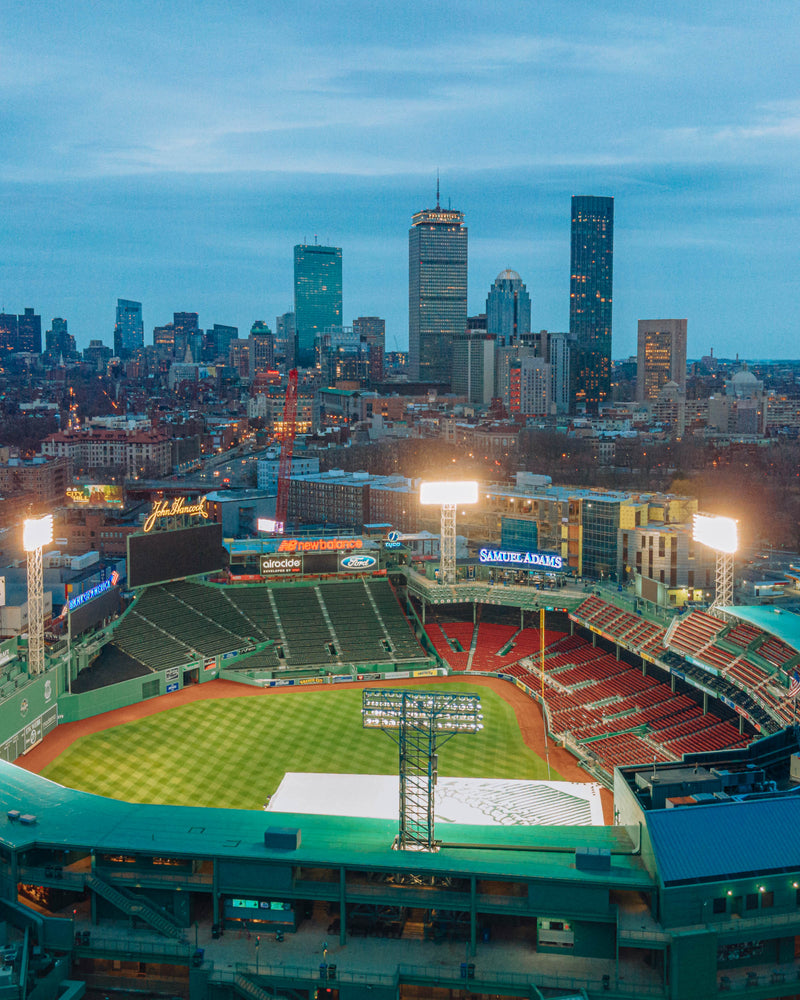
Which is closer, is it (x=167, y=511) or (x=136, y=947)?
(x=136, y=947)

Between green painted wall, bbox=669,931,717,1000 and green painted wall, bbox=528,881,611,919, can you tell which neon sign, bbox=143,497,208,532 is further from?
green painted wall, bbox=669,931,717,1000

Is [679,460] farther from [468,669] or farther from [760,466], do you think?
[468,669]

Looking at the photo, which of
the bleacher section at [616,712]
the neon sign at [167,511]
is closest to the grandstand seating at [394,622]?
the bleacher section at [616,712]

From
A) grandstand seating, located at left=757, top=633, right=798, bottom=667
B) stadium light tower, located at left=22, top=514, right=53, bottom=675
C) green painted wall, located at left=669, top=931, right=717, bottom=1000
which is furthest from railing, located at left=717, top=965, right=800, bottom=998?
stadium light tower, located at left=22, top=514, right=53, bottom=675

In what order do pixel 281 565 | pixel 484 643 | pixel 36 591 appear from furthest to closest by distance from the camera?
pixel 281 565, pixel 484 643, pixel 36 591

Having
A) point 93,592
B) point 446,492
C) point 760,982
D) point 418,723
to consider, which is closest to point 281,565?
point 446,492

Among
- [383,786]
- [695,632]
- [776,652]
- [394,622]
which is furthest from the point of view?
[394,622]

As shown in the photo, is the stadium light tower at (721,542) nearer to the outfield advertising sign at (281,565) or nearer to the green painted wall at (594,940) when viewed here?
the green painted wall at (594,940)

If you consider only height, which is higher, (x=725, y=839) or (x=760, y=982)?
(x=725, y=839)

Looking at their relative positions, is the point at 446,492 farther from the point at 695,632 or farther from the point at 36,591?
the point at 36,591
